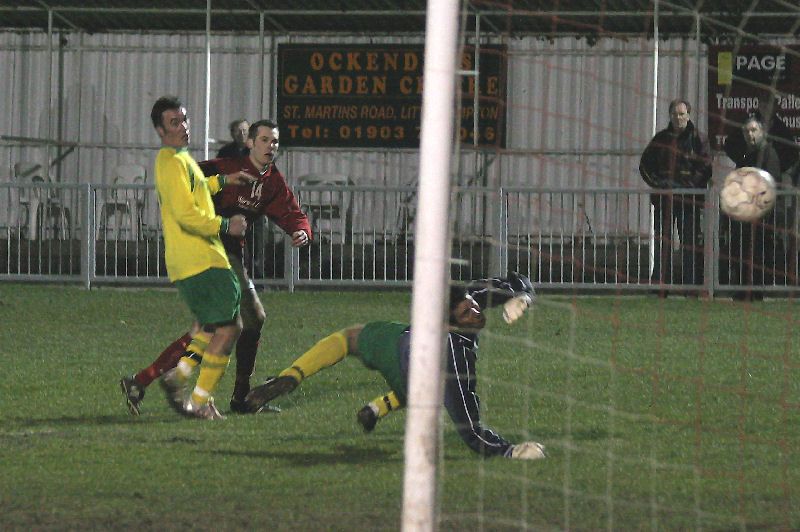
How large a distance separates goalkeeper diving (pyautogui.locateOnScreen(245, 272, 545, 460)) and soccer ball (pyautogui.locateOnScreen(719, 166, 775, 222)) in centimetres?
113

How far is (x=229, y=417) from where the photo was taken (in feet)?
26.7

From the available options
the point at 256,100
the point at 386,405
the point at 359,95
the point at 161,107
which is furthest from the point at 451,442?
the point at 256,100

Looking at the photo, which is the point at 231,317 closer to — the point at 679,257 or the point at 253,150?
the point at 253,150

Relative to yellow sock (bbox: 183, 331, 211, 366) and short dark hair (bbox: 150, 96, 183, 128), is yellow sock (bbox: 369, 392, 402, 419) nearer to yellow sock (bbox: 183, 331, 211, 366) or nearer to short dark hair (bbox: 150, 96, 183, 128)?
yellow sock (bbox: 183, 331, 211, 366)

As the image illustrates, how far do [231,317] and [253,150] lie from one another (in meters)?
1.02

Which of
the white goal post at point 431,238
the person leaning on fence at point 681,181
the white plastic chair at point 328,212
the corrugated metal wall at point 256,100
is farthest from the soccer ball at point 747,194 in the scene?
the corrugated metal wall at point 256,100

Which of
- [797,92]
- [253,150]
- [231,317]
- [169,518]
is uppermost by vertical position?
[797,92]

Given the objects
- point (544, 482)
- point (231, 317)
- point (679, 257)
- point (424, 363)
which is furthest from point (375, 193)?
point (424, 363)

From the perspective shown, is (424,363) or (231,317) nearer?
(424,363)

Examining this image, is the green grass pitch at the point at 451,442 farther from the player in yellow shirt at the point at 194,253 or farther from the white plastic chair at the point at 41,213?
the white plastic chair at the point at 41,213

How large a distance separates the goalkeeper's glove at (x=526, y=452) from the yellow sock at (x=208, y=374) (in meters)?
1.99

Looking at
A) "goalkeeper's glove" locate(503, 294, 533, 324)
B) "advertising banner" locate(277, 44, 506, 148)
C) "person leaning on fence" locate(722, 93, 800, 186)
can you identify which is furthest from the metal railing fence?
"goalkeeper's glove" locate(503, 294, 533, 324)

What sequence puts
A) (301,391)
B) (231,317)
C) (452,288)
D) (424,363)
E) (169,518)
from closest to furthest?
(424,363) < (169,518) < (452,288) < (231,317) < (301,391)

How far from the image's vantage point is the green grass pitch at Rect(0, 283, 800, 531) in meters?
5.58
